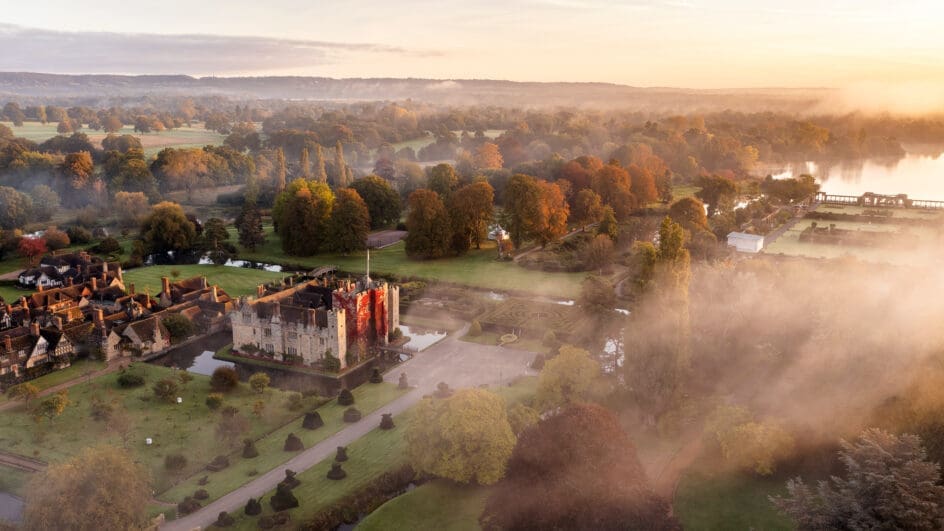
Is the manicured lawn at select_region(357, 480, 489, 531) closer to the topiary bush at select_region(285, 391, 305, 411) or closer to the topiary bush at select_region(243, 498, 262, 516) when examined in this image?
the topiary bush at select_region(243, 498, 262, 516)

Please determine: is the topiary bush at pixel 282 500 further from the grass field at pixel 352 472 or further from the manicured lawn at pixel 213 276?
the manicured lawn at pixel 213 276

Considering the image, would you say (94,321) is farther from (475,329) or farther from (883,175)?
(883,175)

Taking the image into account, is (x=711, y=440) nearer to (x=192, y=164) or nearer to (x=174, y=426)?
(x=174, y=426)

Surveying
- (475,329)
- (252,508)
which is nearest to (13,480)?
(252,508)

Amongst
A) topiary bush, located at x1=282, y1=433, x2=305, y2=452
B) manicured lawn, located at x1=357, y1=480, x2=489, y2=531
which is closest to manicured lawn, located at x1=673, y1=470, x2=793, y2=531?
manicured lawn, located at x1=357, y1=480, x2=489, y2=531

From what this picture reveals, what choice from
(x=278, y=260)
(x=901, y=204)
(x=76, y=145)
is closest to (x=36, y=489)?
(x=278, y=260)

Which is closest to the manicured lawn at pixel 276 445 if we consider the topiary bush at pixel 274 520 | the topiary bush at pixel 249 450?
the topiary bush at pixel 249 450
